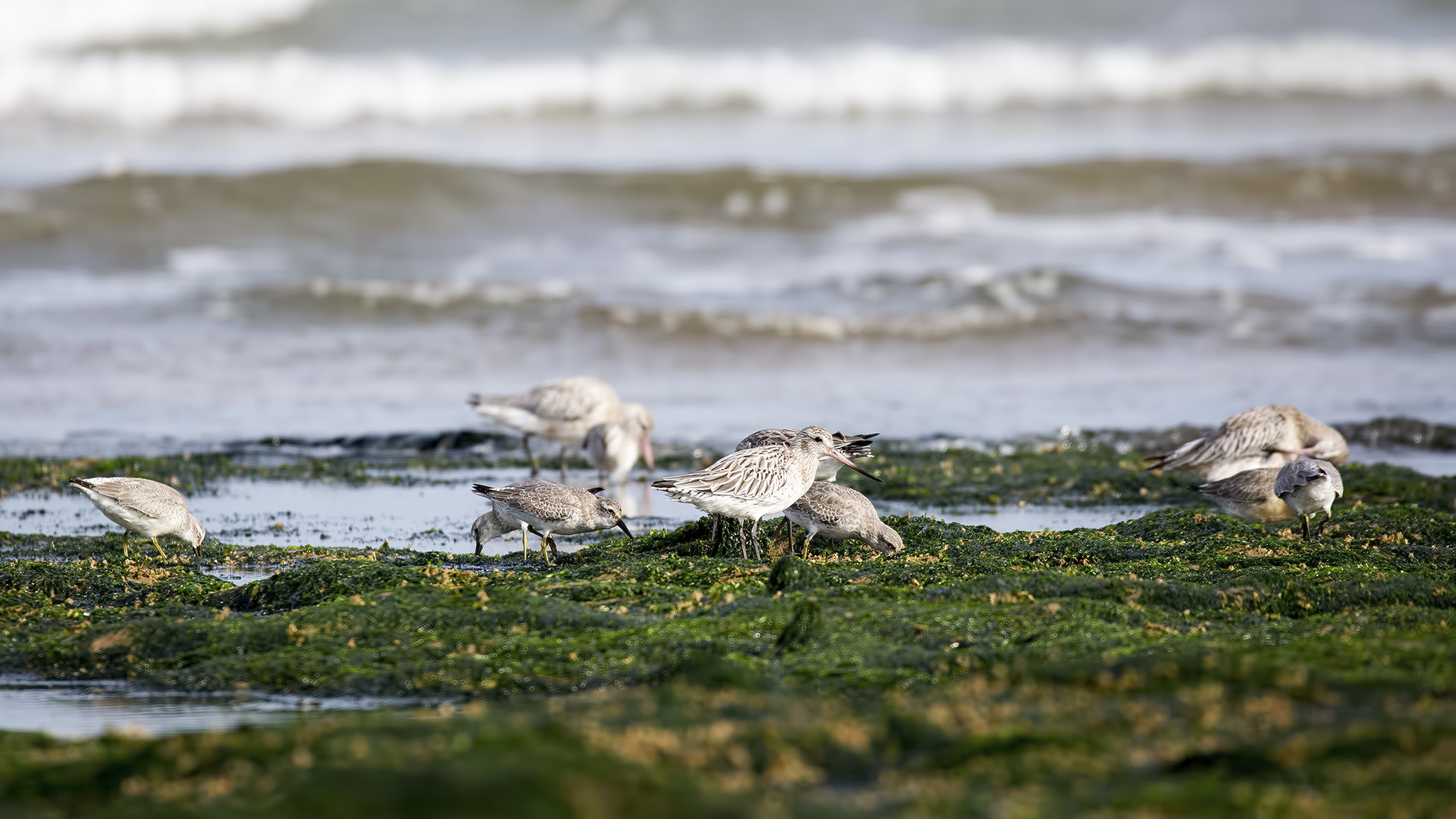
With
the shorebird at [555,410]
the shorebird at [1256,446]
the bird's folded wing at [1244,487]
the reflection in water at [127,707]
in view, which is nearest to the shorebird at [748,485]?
the reflection in water at [127,707]

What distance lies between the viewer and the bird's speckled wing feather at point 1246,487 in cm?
852

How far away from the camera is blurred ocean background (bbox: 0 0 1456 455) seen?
16453 millimetres

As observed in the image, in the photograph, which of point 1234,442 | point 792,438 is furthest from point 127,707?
point 1234,442

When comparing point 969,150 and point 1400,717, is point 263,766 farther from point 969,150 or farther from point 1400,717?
point 969,150

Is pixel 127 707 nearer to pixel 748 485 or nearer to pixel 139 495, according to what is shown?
pixel 139 495

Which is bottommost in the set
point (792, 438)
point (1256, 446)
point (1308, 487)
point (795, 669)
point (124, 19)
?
point (795, 669)

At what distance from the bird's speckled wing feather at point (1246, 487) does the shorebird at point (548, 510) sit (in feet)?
12.2

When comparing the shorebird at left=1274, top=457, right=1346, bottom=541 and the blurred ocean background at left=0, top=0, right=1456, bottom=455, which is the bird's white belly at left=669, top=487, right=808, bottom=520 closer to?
the shorebird at left=1274, top=457, right=1346, bottom=541

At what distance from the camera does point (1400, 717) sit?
4.19 meters

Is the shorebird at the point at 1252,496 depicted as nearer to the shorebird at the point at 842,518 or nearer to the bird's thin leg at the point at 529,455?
the shorebird at the point at 842,518

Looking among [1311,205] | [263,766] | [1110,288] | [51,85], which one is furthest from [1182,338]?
[51,85]

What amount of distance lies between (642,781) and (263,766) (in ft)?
3.75

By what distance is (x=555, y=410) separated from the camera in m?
13.0

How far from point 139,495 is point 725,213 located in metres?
20.4
